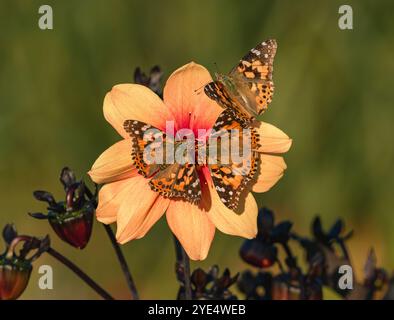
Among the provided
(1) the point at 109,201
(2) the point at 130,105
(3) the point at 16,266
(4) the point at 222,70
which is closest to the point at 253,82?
(2) the point at 130,105

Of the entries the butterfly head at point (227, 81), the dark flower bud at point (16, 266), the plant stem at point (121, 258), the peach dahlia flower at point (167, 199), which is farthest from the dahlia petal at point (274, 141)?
the dark flower bud at point (16, 266)

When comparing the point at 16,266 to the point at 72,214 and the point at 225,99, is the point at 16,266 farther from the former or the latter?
the point at 225,99

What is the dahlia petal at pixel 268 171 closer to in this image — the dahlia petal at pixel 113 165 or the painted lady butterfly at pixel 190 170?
the painted lady butterfly at pixel 190 170

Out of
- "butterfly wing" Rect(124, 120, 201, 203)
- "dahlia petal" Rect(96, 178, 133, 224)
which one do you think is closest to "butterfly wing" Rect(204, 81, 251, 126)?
"butterfly wing" Rect(124, 120, 201, 203)

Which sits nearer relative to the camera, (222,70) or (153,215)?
(153,215)

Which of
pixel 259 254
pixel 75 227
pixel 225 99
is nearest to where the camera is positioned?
pixel 225 99
